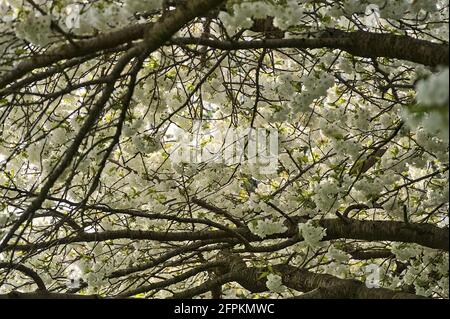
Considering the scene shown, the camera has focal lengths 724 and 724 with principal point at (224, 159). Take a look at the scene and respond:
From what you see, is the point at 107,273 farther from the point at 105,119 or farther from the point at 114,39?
the point at 114,39

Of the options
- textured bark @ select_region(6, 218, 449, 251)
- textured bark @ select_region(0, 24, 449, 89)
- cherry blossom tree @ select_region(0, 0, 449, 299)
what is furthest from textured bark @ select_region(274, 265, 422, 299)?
textured bark @ select_region(0, 24, 449, 89)

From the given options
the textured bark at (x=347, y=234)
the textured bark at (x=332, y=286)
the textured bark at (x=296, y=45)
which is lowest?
the textured bark at (x=332, y=286)

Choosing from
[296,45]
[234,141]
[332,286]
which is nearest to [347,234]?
[332,286]

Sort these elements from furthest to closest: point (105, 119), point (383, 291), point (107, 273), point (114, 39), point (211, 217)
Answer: point (211, 217) → point (105, 119) → point (107, 273) → point (383, 291) → point (114, 39)

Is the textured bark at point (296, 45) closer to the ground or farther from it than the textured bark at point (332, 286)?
farther from it

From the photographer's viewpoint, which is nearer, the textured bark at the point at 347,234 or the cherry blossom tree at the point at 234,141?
the cherry blossom tree at the point at 234,141

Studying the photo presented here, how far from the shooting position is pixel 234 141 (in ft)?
18.2

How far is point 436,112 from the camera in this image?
5.45 ft

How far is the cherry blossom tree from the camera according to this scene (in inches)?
137

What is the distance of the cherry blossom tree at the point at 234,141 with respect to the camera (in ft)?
11.4

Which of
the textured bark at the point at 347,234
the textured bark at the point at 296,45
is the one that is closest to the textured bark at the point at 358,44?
the textured bark at the point at 296,45

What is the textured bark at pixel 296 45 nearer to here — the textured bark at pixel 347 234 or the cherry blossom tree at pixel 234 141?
the cherry blossom tree at pixel 234 141

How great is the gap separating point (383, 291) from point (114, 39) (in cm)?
192
